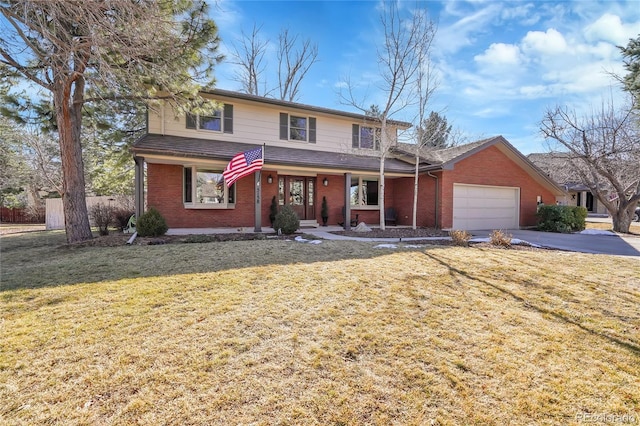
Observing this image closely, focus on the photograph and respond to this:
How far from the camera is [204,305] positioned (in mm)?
4012

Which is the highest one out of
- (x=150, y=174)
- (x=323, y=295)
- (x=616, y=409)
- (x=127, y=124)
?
(x=127, y=124)

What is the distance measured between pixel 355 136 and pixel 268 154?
18.0 ft

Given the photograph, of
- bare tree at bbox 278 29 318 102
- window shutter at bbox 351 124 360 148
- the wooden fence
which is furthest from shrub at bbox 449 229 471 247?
the wooden fence

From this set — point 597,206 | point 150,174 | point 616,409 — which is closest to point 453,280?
point 616,409

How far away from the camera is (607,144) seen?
568 inches

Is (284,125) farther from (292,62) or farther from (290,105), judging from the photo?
(292,62)

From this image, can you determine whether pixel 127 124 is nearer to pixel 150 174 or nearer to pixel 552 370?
pixel 150 174

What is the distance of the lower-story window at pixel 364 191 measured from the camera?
15.7 meters

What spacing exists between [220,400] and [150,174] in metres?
11.5

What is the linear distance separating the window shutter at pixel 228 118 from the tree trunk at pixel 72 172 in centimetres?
524

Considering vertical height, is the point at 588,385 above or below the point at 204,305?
below

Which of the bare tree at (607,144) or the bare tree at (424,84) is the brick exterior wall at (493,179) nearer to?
the bare tree at (424,84)

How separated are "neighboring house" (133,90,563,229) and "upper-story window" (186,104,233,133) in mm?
44

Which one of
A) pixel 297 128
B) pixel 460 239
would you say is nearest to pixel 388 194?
pixel 297 128
